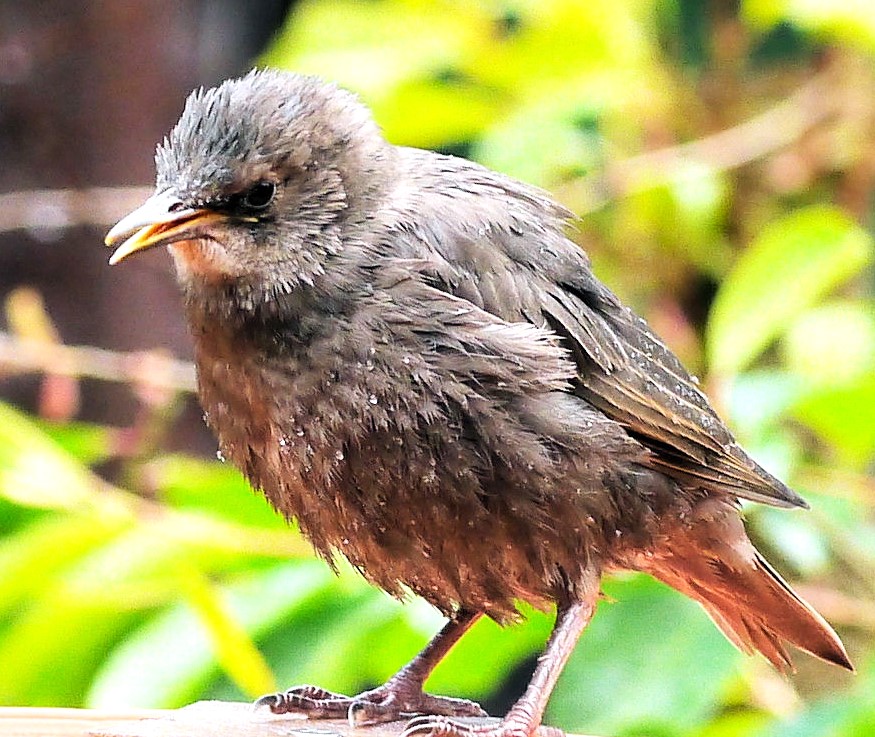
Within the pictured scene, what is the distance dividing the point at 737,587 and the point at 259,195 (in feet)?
4.30

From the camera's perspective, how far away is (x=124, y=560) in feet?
10.7

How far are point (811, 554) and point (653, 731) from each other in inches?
22.1

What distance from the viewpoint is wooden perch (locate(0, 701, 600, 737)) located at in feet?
6.59

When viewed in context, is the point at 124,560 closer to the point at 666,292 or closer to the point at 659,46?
the point at 666,292

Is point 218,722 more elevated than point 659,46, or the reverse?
point 659,46

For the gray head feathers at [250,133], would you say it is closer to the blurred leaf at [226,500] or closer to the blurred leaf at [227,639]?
the blurred leaf at [227,639]

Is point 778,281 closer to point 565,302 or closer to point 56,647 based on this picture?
point 565,302

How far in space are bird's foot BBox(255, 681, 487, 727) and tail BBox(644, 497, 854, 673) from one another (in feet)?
1.65

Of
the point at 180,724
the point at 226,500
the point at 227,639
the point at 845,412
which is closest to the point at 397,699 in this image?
the point at 227,639

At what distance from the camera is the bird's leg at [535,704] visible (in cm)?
240

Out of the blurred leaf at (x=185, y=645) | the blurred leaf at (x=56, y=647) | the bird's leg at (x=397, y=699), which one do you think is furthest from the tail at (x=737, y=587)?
the blurred leaf at (x=56, y=647)

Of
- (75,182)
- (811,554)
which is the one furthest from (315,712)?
(75,182)

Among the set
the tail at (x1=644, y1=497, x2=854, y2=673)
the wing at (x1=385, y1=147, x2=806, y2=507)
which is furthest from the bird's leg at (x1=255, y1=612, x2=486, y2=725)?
the wing at (x1=385, y1=147, x2=806, y2=507)

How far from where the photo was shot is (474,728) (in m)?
2.44
